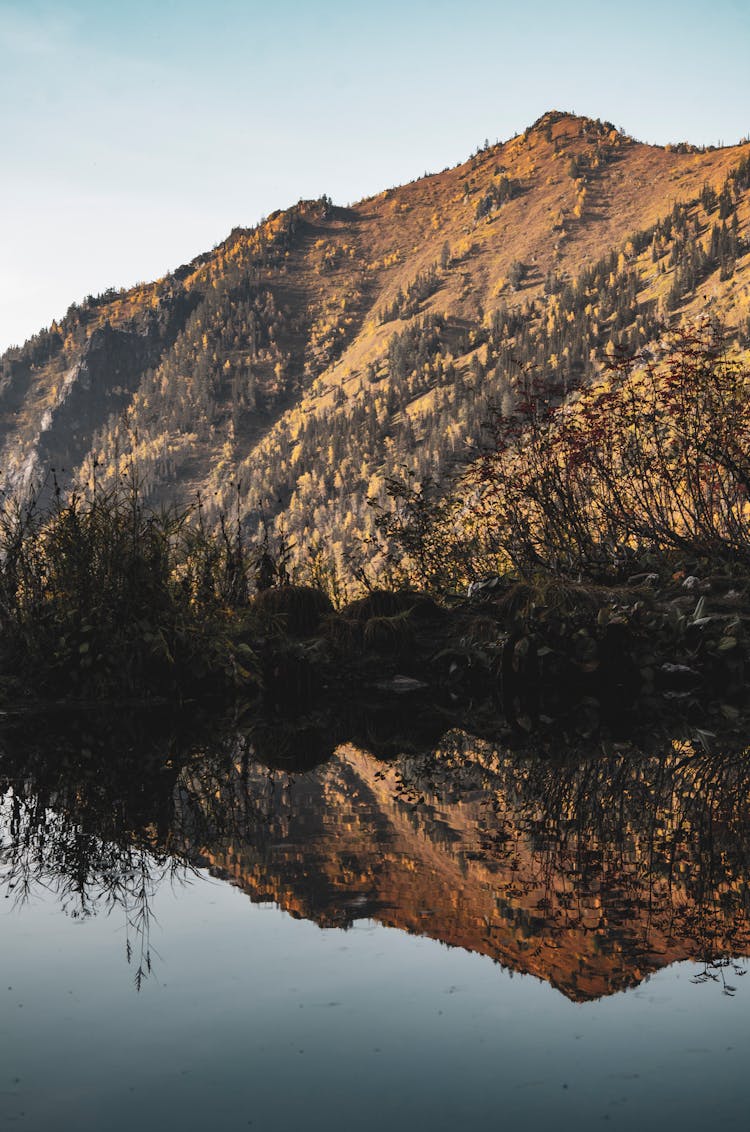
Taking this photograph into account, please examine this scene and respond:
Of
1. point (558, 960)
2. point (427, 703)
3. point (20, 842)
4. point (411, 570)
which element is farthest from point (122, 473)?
point (411, 570)

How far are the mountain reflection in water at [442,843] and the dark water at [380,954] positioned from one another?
1 cm

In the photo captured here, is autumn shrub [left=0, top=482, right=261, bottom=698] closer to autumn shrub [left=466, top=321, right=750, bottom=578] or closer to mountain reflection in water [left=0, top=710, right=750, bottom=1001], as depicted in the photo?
mountain reflection in water [left=0, top=710, right=750, bottom=1001]

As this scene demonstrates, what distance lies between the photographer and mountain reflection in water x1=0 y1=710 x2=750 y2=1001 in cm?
310

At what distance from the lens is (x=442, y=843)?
165 inches

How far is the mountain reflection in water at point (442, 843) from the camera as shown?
122 inches

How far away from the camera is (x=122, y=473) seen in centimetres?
774

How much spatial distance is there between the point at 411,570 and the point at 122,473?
22.3 feet

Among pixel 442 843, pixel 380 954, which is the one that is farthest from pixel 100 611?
pixel 380 954

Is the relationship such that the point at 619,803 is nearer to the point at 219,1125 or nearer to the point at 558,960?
the point at 558,960

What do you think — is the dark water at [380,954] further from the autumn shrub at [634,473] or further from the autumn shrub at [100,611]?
the autumn shrub at [634,473]

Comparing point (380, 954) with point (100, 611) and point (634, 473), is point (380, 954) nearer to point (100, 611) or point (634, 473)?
point (100, 611)

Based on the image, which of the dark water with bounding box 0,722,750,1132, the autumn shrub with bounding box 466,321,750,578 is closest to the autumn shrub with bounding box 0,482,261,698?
the dark water with bounding box 0,722,750,1132

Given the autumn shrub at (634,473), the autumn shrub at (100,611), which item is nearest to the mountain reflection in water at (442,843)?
the autumn shrub at (100,611)

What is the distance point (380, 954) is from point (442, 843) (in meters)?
1.18
